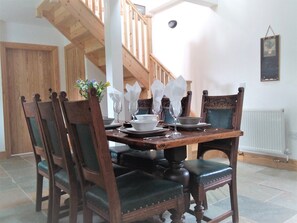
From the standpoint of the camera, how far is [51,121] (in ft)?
5.94

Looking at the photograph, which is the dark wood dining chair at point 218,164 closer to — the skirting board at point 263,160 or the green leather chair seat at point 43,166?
the green leather chair seat at point 43,166

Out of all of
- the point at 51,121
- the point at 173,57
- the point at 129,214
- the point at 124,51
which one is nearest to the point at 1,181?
the point at 51,121

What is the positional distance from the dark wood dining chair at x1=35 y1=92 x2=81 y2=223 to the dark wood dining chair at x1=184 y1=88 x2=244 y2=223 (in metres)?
0.79

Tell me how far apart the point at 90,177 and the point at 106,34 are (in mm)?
2543

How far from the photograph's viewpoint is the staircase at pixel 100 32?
3895mm

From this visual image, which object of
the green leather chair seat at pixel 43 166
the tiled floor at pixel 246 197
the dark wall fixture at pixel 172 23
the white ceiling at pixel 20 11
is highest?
the white ceiling at pixel 20 11

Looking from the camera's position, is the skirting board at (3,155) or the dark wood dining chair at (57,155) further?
the skirting board at (3,155)

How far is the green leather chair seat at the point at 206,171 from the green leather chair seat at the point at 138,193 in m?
0.28

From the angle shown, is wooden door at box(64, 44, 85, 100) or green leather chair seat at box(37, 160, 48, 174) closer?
green leather chair seat at box(37, 160, 48, 174)

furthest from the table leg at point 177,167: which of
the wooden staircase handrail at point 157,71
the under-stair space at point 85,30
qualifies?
the wooden staircase handrail at point 157,71

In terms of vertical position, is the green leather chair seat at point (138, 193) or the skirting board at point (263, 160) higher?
the green leather chair seat at point (138, 193)

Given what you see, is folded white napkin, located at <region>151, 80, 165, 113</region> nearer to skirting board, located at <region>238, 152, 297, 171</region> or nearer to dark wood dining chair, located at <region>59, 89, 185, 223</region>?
dark wood dining chair, located at <region>59, 89, 185, 223</region>

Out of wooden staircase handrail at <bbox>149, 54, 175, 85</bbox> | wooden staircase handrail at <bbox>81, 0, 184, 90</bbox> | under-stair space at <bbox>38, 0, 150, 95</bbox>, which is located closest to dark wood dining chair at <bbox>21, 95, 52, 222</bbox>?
under-stair space at <bbox>38, 0, 150, 95</bbox>

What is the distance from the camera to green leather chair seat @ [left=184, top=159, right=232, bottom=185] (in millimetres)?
1807
